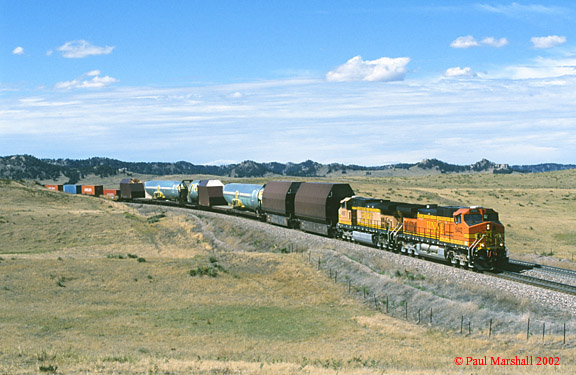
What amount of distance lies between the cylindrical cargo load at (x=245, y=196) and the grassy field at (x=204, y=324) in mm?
9982

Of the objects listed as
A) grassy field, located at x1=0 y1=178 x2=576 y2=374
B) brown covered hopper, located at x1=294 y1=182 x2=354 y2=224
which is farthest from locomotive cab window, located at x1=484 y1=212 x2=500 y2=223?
brown covered hopper, located at x1=294 y1=182 x2=354 y2=224

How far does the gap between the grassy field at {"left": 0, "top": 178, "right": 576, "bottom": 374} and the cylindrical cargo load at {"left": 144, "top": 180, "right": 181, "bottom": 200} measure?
30626 millimetres

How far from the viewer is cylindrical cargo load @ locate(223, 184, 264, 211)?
61.2m

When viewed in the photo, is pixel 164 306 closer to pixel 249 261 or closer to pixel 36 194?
pixel 249 261

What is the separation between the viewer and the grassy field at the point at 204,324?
1964 centimetres

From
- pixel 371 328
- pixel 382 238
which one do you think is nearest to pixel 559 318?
pixel 371 328

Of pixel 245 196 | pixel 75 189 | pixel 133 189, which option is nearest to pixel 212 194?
pixel 245 196

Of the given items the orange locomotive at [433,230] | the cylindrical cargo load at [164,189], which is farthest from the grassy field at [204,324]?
the cylindrical cargo load at [164,189]

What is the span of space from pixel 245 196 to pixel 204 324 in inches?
1475

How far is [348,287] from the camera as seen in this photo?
34906 millimetres

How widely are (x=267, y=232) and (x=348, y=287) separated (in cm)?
1757

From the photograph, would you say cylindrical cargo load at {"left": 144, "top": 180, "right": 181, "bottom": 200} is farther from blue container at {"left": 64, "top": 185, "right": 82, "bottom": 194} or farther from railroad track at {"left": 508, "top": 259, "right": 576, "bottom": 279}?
railroad track at {"left": 508, "top": 259, "right": 576, "bottom": 279}

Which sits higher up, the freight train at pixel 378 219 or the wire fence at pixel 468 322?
the freight train at pixel 378 219

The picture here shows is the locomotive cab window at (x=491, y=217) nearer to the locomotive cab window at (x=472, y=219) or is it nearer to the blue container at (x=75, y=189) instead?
the locomotive cab window at (x=472, y=219)
